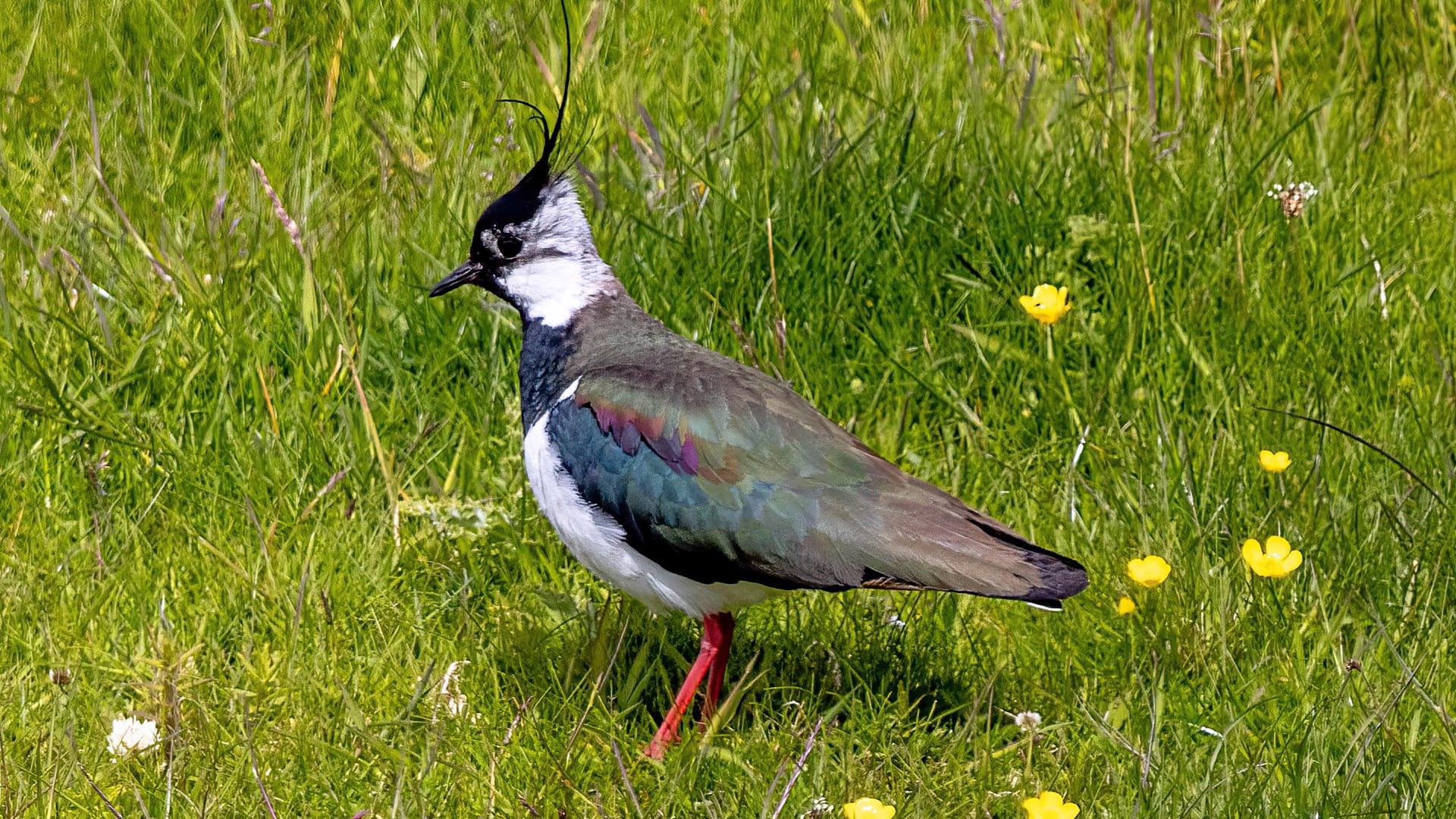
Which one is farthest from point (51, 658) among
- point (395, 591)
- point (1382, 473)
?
point (1382, 473)

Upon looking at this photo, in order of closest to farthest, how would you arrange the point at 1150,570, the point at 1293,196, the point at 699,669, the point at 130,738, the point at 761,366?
the point at 130,738 → the point at 1150,570 → the point at 699,669 → the point at 761,366 → the point at 1293,196

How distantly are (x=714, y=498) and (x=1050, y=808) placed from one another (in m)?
0.92

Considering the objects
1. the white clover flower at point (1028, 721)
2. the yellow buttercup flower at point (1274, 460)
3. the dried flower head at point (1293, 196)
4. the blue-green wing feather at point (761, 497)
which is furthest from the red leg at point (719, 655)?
the dried flower head at point (1293, 196)

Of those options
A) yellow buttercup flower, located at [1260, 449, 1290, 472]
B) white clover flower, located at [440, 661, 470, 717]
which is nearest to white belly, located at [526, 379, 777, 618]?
white clover flower, located at [440, 661, 470, 717]

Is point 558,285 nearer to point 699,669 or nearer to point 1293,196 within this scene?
point 699,669

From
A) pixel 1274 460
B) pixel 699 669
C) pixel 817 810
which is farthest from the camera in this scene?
pixel 1274 460

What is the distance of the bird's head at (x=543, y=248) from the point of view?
3.92 metres

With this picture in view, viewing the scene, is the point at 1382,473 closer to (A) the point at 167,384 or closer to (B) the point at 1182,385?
(B) the point at 1182,385

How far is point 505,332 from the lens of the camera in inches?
180

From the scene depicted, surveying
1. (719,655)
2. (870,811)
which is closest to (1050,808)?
(870,811)

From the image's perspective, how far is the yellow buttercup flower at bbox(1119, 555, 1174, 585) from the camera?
3.41m

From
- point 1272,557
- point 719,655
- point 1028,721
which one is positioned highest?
point 1272,557

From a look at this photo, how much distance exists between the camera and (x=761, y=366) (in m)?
4.41

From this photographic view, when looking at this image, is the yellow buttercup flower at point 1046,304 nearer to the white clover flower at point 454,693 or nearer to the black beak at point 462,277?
the black beak at point 462,277
